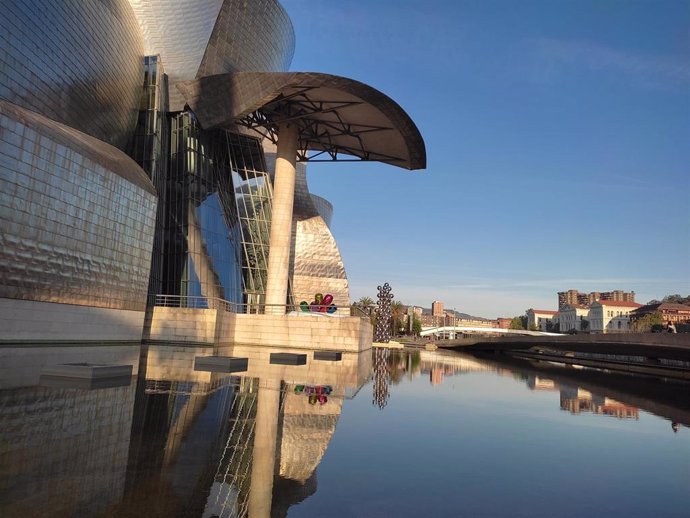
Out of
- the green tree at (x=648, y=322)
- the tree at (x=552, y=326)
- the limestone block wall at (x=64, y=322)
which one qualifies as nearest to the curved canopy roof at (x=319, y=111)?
the limestone block wall at (x=64, y=322)

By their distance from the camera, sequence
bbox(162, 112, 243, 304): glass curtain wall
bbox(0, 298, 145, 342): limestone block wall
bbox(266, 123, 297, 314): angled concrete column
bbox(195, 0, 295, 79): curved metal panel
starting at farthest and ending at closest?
bbox(195, 0, 295, 79): curved metal panel
bbox(266, 123, 297, 314): angled concrete column
bbox(162, 112, 243, 304): glass curtain wall
bbox(0, 298, 145, 342): limestone block wall

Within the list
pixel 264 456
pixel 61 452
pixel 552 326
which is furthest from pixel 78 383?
pixel 552 326

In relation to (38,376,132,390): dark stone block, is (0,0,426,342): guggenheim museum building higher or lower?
higher

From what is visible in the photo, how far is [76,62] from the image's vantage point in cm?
2564

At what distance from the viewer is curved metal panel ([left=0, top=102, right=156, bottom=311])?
18.5m

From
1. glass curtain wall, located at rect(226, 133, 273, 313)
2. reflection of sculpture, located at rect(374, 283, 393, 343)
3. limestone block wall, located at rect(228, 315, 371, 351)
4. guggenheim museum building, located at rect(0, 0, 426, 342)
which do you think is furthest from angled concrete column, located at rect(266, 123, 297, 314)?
reflection of sculpture, located at rect(374, 283, 393, 343)

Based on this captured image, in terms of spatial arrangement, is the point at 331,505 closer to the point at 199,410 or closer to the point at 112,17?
the point at 199,410

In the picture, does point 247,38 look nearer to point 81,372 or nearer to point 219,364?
point 219,364

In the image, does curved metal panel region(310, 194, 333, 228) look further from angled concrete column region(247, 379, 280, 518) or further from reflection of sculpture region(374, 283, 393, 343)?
angled concrete column region(247, 379, 280, 518)

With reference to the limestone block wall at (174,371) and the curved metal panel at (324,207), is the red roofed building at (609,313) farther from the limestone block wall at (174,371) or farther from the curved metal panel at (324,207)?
the limestone block wall at (174,371)

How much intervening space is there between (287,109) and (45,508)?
32.9m

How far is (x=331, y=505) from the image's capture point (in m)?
4.46

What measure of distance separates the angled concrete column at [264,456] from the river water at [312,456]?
0.02m

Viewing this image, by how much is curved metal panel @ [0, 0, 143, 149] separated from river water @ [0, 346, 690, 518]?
653 inches
